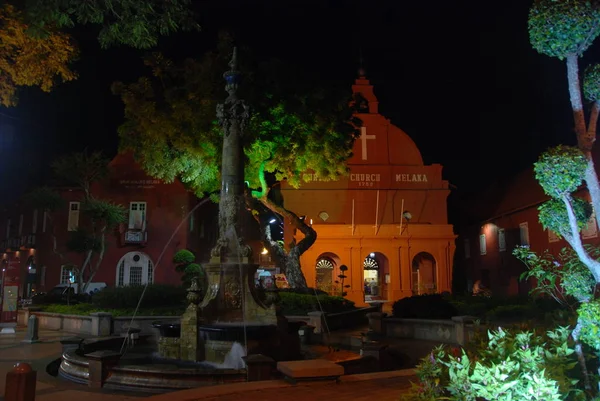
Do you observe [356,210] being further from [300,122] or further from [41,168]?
[41,168]

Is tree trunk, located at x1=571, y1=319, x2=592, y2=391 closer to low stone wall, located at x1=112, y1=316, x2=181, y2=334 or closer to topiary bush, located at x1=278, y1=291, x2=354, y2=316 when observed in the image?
low stone wall, located at x1=112, y1=316, x2=181, y2=334

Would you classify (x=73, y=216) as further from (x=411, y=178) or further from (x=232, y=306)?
(x=232, y=306)

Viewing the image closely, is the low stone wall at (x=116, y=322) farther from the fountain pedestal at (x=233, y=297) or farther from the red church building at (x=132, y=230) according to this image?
the red church building at (x=132, y=230)

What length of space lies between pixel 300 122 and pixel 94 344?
13670 millimetres

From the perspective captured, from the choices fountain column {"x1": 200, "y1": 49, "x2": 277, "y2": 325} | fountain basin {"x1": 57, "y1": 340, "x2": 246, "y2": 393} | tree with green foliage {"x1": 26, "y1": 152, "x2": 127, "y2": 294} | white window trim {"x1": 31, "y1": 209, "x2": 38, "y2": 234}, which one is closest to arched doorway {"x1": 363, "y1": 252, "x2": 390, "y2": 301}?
→ tree with green foliage {"x1": 26, "y1": 152, "x2": 127, "y2": 294}

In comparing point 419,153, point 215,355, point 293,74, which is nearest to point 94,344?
point 215,355

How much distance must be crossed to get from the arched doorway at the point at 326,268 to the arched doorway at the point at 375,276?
253cm

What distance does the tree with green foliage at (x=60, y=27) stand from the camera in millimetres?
9680

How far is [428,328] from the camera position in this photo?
18531mm

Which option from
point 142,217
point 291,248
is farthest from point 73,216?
point 291,248

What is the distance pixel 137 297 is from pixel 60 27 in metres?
13.9

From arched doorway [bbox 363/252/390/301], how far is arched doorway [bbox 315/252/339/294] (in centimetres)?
253

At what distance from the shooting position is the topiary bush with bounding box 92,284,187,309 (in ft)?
72.4

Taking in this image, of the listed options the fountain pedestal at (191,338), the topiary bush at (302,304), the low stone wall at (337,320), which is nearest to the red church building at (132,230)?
the topiary bush at (302,304)
